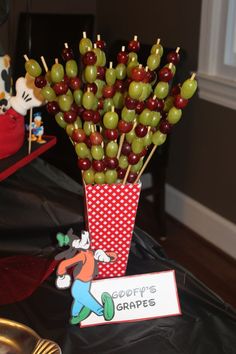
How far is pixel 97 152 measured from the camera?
30.2 inches

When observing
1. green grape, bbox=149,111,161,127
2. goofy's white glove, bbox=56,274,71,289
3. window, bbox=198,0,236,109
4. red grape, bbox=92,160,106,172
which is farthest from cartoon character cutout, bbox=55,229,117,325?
window, bbox=198,0,236,109

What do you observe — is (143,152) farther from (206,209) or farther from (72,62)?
(206,209)

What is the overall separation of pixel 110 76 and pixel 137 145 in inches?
4.9

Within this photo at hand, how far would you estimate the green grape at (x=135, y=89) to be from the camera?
0.72 metres

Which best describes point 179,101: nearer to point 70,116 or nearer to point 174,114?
point 174,114

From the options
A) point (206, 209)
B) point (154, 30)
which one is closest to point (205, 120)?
point (206, 209)

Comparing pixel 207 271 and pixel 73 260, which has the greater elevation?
pixel 73 260

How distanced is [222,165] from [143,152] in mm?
1469

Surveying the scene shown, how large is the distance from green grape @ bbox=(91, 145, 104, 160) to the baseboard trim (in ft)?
5.11

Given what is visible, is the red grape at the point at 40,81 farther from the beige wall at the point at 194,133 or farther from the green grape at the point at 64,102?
the beige wall at the point at 194,133

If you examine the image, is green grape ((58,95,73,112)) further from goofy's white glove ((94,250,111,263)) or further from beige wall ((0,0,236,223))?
beige wall ((0,0,236,223))

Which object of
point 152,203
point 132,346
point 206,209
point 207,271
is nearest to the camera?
point 132,346

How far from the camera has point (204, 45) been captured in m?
2.17

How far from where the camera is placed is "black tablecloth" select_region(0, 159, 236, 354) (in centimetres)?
76
